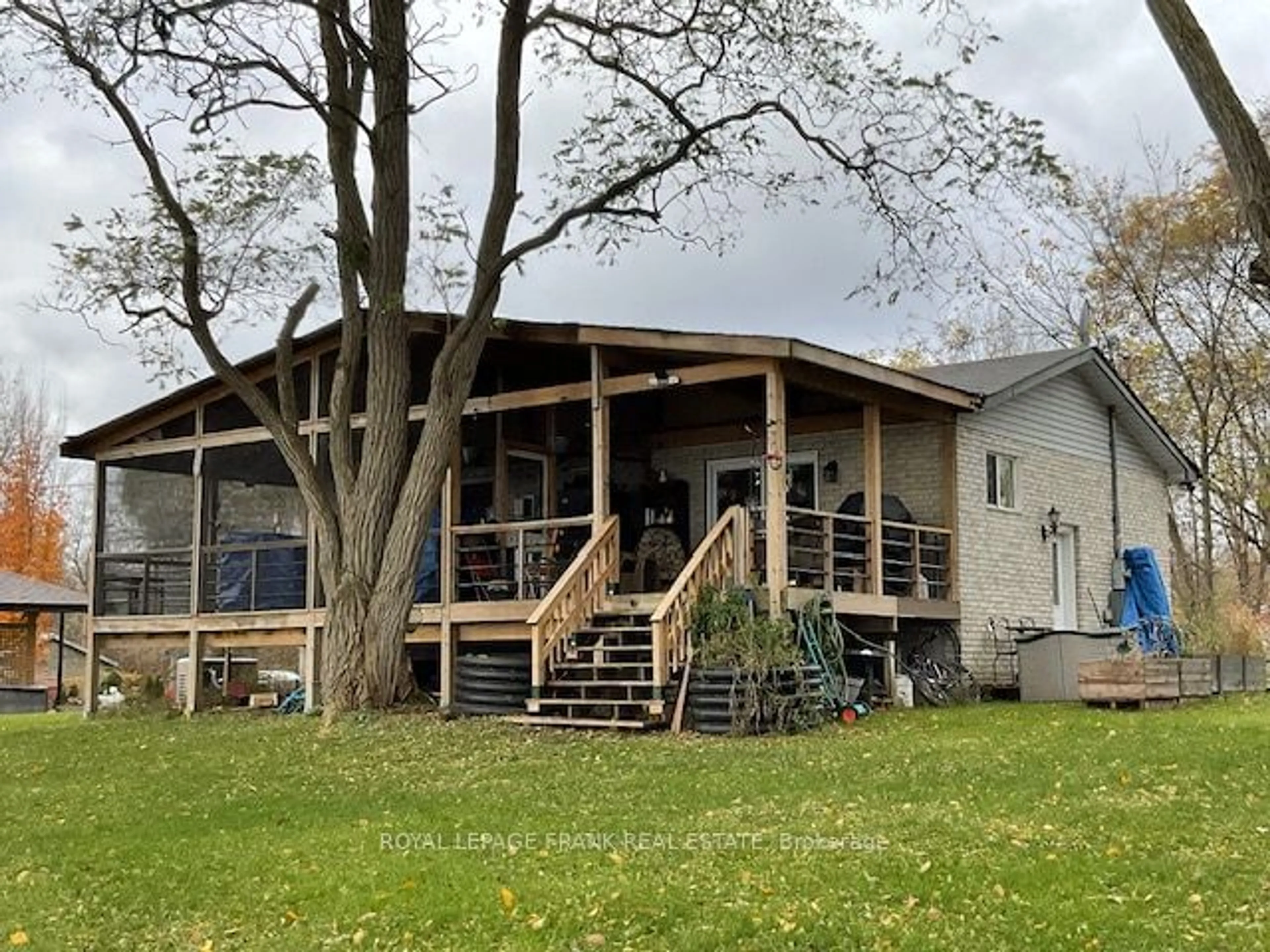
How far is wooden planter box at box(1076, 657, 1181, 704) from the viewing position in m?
14.1

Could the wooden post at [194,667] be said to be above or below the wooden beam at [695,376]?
below

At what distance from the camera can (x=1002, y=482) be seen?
1834 centimetres

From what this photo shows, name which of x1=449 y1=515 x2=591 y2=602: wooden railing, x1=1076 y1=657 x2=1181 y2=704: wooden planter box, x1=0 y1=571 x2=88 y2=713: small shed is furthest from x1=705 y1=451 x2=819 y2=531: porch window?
x1=0 y1=571 x2=88 y2=713: small shed

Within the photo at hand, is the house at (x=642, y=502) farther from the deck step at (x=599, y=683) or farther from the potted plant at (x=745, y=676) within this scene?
the potted plant at (x=745, y=676)

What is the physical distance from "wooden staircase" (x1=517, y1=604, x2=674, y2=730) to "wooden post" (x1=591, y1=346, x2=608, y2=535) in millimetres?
1081

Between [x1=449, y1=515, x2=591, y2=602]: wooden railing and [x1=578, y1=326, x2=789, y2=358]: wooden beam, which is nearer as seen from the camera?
[x1=578, y1=326, x2=789, y2=358]: wooden beam

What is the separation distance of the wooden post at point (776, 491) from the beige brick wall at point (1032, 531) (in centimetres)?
422

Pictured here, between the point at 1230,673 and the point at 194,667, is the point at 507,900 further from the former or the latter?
the point at 1230,673

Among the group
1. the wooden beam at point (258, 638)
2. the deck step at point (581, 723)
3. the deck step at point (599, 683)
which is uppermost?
the wooden beam at point (258, 638)

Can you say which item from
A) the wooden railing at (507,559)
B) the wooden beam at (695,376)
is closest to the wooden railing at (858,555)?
the wooden beam at (695,376)

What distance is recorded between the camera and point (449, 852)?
285 inches

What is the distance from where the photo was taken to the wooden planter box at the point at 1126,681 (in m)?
14.1

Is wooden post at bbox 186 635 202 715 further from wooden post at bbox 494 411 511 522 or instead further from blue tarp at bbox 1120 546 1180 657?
blue tarp at bbox 1120 546 1180 657

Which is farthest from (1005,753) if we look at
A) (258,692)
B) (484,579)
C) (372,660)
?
(258,692)
